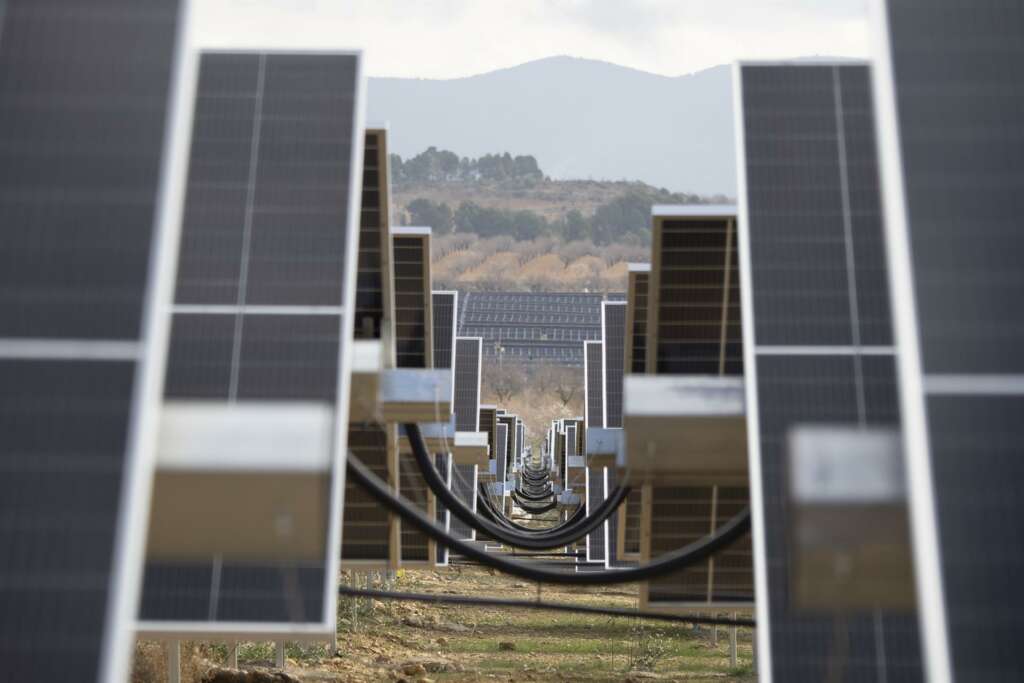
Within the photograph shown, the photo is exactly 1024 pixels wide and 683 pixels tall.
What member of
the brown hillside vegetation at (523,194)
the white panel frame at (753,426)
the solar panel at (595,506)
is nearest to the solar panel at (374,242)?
the white panel frame at (753,426)

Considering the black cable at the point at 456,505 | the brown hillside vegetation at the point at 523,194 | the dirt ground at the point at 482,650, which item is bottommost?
the dirt ground at the point at 482,650

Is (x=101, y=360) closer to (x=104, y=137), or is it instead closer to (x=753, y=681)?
(x=104, y=137)

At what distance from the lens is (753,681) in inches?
969

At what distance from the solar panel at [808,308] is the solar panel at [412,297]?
9.09 m

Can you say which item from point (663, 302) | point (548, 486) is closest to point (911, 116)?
point (663, 302)

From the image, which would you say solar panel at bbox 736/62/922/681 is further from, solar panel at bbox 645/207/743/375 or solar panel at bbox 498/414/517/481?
solar panel at bbox 498/414/517/481

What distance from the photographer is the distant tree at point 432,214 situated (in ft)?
578

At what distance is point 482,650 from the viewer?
29.8 m

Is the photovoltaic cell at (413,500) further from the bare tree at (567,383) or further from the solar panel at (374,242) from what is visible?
the bare tree at (567,383)

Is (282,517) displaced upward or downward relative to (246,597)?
upward

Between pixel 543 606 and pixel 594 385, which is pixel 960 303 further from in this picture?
pixel 594 385

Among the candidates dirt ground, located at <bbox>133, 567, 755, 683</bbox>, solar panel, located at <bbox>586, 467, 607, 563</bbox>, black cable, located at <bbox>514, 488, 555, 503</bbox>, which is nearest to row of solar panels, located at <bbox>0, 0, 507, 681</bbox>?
dirt ground, located at <bbox>133, 567, 755, 683</bbox>

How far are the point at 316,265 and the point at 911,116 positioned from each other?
23.8ft

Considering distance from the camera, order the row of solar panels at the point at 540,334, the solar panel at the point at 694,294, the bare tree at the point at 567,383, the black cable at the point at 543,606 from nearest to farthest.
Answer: the black cable at the point at 543,606
the solar panel at the point at 694,294
the row of solar panels at the point at 540,334
the bare tree at the point at 567,383
